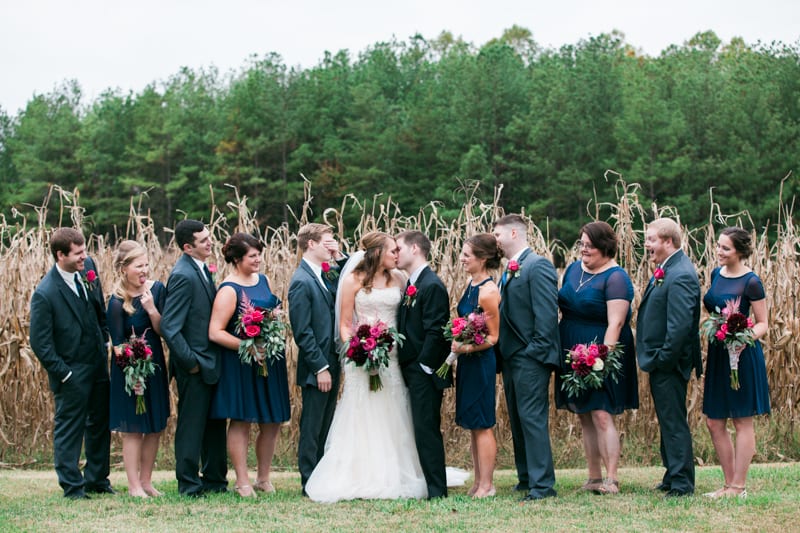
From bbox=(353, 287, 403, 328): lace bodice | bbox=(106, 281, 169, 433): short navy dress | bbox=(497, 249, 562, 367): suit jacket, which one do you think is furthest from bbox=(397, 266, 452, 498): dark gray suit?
bbox=(106, 281, 169, 433): short navy dress

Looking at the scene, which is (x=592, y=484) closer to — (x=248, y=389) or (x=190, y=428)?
(x=248, y=389)

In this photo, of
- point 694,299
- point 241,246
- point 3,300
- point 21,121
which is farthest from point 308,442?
point 21,121

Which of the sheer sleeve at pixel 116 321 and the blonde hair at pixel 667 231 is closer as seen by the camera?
the blonde hair at pixel 667 231

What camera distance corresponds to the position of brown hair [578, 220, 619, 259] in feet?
23.9

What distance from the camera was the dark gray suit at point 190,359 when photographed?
730cm

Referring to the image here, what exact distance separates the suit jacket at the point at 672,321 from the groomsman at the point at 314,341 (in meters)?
2.35

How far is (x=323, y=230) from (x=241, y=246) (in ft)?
2.28

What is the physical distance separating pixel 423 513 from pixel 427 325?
1.40 m

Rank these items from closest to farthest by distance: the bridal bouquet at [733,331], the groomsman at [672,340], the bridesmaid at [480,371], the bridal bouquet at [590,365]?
the bridal bouquet at [733,331], the groomsman at [672,340], the bridal bouquet at [590,365], the bridesmaid at [480,371]

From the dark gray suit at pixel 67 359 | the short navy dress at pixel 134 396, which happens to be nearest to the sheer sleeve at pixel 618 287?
the short navy dress at pixel 134 396

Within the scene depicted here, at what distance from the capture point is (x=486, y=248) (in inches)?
289

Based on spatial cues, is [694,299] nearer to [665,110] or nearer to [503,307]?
[503,307]

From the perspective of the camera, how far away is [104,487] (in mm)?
7746

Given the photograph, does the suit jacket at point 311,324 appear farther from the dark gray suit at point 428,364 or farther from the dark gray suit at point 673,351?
the dark gray suit at point 673,351
